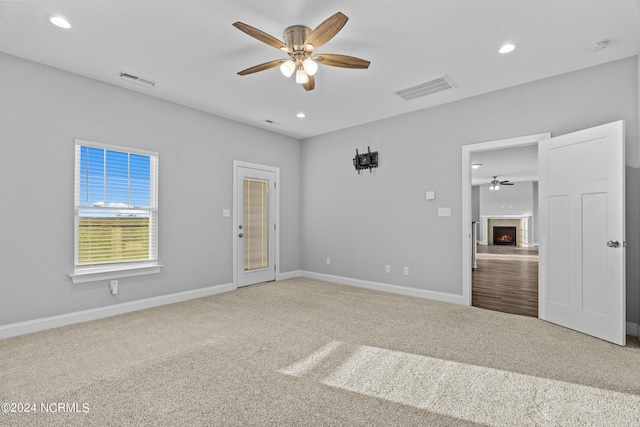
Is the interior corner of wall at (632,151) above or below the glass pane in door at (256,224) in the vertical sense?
above

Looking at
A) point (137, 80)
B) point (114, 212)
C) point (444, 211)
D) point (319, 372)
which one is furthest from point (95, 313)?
point (444, 211)

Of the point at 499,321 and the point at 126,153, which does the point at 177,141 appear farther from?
the point at 499,321

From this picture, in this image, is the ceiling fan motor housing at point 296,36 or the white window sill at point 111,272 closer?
the ceiling fan motor housing at point 296,36

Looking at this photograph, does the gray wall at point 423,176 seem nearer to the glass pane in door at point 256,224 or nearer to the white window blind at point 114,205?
the glass pane in door at point 256,224

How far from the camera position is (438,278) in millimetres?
4340

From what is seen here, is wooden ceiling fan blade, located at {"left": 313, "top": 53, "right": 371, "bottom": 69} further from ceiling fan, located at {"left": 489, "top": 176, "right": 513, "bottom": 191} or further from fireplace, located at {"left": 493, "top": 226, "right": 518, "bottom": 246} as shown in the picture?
fireplace, located at {"left": 493, "top": 226, "right": 518, "bottom": 246}

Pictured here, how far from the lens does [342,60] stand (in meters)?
2.67

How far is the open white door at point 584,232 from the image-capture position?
9.20 ft

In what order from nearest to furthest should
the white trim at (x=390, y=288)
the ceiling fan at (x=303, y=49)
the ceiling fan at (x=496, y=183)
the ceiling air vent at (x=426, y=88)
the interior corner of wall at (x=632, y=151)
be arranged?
the ceiling fan at (x=303, y=49) < the interior corner of wall at (x=632, y=151) < the ceiling air vent at (x=426, y=88) < the white trim at (x=390, y=288) < the ceiling fan at (x=496, y=183)

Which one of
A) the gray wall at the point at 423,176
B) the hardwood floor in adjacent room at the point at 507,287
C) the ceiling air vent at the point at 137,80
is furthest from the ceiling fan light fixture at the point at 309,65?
the hardwood floor in adjacent room at the point at 507,287

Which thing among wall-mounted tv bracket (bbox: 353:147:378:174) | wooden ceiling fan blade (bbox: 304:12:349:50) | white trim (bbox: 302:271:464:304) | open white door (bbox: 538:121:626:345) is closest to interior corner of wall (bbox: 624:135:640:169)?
open white door (bbox: 538:121:626:345)

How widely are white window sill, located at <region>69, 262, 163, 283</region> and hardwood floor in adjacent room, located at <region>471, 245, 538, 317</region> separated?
4.33 metres

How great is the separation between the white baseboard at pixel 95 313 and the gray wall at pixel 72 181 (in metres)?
0.06

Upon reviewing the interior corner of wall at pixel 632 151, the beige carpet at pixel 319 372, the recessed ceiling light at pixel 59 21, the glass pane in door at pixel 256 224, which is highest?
the recessed ceiling light at pixel 59 21
